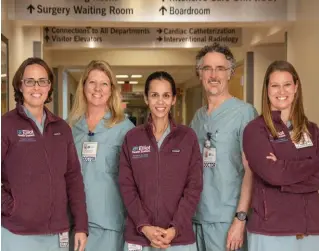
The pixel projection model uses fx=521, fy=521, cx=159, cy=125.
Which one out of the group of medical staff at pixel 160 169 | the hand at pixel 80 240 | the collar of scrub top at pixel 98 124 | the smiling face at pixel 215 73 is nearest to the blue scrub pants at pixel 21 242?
the group of medical staff at pixel 160 169

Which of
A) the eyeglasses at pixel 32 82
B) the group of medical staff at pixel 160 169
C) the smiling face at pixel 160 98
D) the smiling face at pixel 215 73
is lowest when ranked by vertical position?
the group of medical staff at pixel 160 169

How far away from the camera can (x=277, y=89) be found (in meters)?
2.49

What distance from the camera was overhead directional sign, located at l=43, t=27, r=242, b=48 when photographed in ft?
23.1

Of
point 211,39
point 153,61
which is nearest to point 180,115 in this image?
point 153,61

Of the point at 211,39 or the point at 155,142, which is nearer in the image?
the point at 155,142

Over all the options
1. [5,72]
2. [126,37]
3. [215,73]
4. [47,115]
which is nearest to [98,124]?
[47,115]

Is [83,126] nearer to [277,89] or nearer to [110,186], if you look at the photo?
[110,186]

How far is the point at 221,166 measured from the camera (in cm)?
281

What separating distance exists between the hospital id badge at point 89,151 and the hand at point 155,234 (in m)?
0.53

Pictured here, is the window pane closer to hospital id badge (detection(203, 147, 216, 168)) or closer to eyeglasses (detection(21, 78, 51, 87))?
eyeglasses (detection(21, 78, 51, 87))

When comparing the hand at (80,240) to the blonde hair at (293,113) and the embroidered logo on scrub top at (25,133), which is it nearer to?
the embroidered logo on scrub top at (25,133)

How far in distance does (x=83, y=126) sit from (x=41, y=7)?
267 centimetres

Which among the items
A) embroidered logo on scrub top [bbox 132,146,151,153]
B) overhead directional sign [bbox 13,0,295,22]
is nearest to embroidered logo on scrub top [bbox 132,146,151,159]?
embroidered logo on scrub top [bbox 132,146,151,153]

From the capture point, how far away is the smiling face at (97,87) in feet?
9.46
